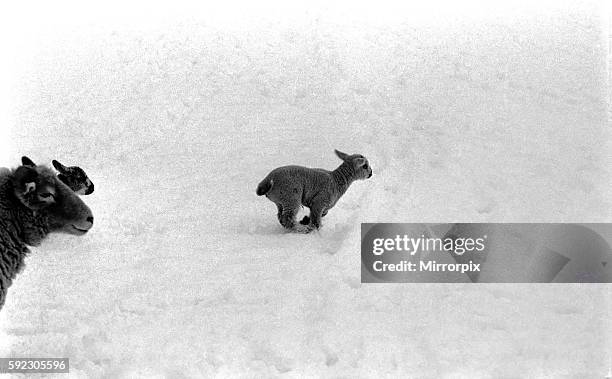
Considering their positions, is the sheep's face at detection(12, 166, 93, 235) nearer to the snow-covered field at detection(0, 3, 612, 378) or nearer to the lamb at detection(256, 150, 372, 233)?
the snow-covered field at detection(0, 3, 612, 378)

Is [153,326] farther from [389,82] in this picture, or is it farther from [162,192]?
[389,82]

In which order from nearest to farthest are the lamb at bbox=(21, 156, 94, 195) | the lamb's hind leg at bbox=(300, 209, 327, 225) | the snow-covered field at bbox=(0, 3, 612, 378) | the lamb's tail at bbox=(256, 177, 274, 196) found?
the snow-covered field at bbox=(0, 3, 612, 378)
the lamb at bbox=(21, 156, 94, 195)
the lamb's tail at bbox=(256, 177, 274, 196)
the lamb's hind leg at bbox=(300, 209, 327, 225)

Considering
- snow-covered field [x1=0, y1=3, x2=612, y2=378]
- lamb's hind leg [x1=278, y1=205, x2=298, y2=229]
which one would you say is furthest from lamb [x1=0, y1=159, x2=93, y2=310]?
lamb's hind leg [x1=278, y1=205, x2=298, y2=229]

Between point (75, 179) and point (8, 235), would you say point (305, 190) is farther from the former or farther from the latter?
point (8, 235)

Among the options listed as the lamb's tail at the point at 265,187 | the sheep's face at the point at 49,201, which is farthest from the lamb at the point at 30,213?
the lamb's tail at the point at 265,187

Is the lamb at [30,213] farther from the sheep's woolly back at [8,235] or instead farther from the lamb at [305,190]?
the lamb at [305,190]

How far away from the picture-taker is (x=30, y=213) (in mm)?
3131

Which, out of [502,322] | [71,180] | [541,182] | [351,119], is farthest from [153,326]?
[351,119]

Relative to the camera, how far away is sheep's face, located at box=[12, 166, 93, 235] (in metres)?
3.05

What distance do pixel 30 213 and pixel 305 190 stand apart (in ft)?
7.77

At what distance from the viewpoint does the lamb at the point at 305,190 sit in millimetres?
4844

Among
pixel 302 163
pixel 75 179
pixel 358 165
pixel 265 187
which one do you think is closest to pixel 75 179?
pixel 75 179

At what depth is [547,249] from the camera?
3670 mm

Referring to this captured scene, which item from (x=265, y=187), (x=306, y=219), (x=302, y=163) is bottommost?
(x=306, y=219)
